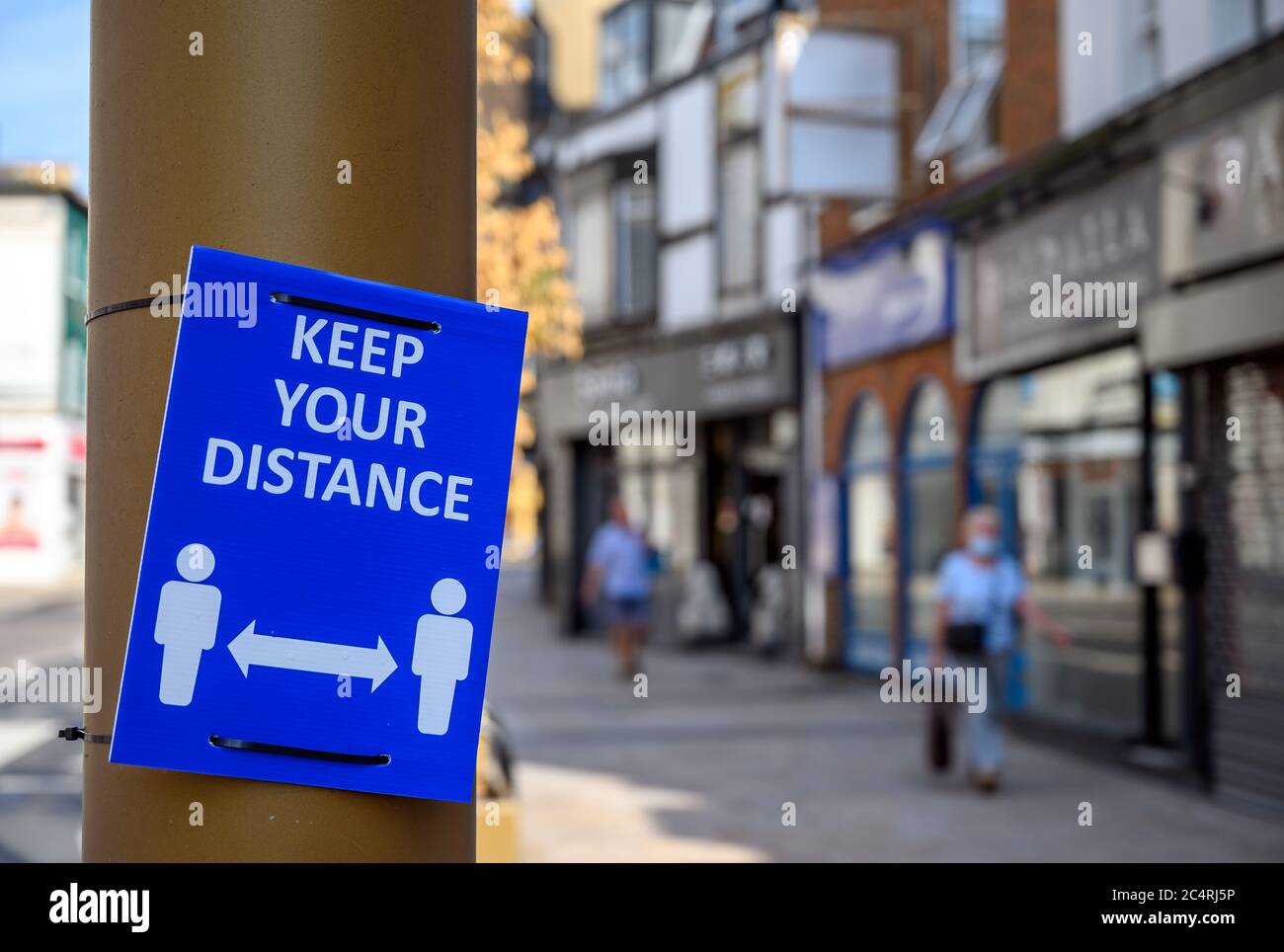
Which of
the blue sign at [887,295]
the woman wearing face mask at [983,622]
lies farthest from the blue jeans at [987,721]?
the blue sign at [887,295]

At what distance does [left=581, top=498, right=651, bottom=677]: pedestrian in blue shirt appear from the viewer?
54.2 feet

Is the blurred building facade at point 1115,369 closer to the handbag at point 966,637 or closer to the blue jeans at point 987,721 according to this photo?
the blue jeans at point 987,721

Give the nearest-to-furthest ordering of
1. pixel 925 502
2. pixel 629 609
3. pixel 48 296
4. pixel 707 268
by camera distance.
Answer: pixel 48 296 < pixel 925 502 < pixel 629 609 < pixel 707 268

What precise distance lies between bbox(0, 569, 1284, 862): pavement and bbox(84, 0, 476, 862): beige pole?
536 centimetres

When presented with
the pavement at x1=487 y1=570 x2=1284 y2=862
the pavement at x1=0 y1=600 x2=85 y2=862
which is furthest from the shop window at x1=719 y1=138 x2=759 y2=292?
the pavement at x1=0 y1=600 x2=85 y2=862

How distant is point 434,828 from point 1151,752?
30.9ft

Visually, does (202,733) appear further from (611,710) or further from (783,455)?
(783,455)

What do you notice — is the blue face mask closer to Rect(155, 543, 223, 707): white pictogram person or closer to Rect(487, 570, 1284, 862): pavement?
Rect(487, 570, 1284, 862): pavement

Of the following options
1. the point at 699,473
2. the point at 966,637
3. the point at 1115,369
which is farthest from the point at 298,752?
the point at 699,473

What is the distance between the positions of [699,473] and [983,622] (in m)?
11.6

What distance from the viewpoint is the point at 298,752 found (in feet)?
5.49

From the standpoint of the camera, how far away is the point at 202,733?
5.39ft

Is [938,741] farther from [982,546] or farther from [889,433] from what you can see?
[889,433]
